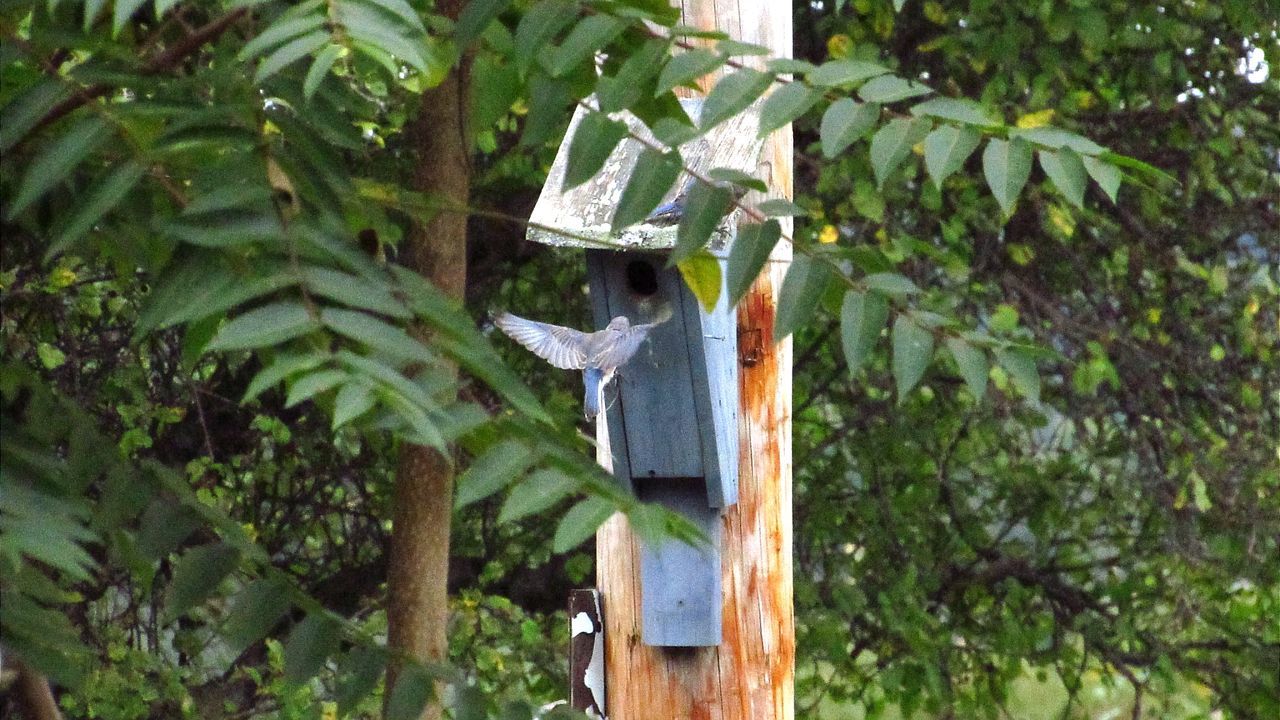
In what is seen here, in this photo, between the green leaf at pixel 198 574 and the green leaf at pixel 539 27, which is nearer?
the green leaf at pixel 198 574

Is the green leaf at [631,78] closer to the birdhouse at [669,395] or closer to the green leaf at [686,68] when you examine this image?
the green leaf at [686,68]

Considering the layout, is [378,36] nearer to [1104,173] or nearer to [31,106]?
[31,106]

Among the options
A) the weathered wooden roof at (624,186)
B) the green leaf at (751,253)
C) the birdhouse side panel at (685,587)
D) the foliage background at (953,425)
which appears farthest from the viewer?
the foliage background at (953,425)

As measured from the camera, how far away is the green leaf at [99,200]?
3.66 feet

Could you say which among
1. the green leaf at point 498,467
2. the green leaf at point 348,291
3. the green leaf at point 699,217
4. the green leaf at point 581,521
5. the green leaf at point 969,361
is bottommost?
the green leaf at point 581,521

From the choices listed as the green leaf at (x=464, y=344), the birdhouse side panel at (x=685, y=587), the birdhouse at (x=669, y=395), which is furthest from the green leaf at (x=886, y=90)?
the birdhouse side panel at (x=685, y=587)

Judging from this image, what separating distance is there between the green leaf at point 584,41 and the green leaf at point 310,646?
480mm

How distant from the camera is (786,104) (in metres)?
1.41

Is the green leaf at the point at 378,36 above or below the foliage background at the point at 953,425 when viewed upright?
below

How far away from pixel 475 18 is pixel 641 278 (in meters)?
1.39

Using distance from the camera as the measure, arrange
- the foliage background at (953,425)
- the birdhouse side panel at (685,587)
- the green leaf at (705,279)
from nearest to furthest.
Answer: the green leaf at (705,279)
the birdhouse side panel at (685,587)
the foliage background at (953,425)

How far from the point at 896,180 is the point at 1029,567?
5.28 ft

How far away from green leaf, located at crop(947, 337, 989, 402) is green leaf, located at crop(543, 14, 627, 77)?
41cm

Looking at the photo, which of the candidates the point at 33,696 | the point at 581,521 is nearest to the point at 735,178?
the point at 581,521
